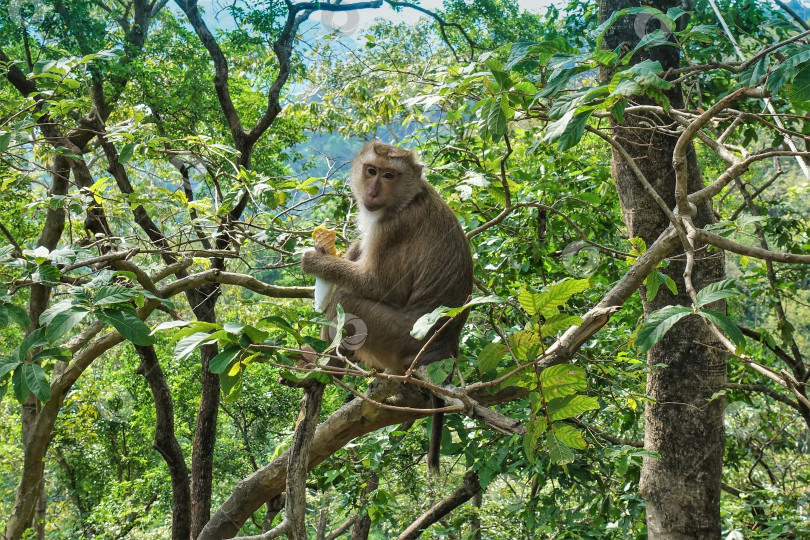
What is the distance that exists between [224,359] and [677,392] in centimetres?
291

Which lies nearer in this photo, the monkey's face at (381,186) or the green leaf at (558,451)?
the green leaf at (558,451)

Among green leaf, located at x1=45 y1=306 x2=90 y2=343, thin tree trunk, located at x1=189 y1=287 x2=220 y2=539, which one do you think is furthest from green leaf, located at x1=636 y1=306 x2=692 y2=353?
thin tree trunk, located at x1=189 y1=287 x2=220 y2=539

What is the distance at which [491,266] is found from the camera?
174 inches

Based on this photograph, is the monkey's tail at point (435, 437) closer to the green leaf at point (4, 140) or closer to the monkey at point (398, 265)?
the monkey at point (398, 265)

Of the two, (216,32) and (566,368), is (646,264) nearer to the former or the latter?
(566,368)

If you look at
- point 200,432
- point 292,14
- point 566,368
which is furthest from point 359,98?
point 566,368

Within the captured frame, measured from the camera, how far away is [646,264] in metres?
2.43

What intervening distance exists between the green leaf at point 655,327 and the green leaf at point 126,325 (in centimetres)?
132

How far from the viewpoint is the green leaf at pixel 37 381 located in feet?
6.06

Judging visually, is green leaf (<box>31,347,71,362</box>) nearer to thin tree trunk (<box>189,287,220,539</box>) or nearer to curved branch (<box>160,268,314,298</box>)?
curved branch (<box>160,268,314,298</box>)

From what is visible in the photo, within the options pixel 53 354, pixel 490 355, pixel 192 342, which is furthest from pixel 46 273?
pixel 490 355

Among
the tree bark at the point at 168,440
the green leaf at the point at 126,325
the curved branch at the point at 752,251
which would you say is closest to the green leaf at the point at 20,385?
the green leaf at the point at 126,325

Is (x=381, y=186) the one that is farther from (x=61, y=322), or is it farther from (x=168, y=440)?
(x=168, y=440)

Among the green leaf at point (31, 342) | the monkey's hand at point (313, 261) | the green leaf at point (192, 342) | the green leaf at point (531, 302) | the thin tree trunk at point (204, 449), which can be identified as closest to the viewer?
the green leaf at point (531, 302)
